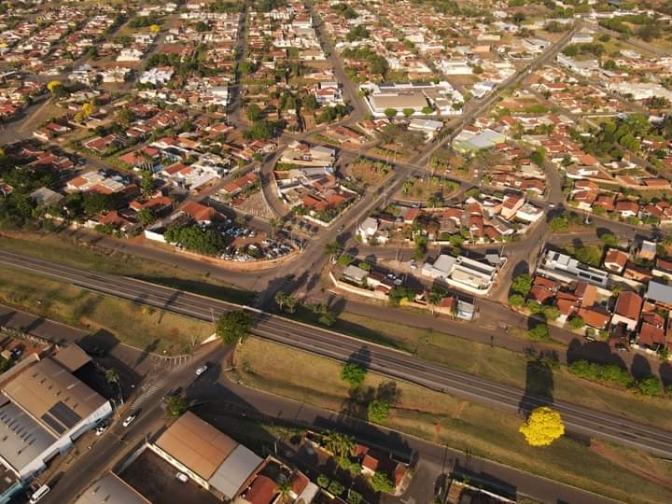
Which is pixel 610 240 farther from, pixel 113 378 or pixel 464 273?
pixel 113 378

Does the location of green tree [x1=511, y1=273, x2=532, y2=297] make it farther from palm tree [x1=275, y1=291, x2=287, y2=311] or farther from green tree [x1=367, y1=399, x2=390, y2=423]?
palm tree [x1=275, y1=291, x2=287, y2=311]

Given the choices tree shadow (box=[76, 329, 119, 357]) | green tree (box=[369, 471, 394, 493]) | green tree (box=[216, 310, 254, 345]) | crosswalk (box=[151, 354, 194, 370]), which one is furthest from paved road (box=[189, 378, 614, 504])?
tree shadow (box=[76, 329, 119, 357])

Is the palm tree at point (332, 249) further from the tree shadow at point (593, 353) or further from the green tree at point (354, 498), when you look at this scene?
the green tree at point (354, 498)

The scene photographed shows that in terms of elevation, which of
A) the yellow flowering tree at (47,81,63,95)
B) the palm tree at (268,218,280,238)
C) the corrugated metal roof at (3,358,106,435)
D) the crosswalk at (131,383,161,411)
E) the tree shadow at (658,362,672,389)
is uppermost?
the yellow flowering tree at (47,81,63,95)

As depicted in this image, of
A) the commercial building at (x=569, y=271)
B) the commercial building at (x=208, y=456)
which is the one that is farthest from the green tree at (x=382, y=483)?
the commercial building at (x=569, y=271)

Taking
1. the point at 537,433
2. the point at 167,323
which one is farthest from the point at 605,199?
the point at 167,323

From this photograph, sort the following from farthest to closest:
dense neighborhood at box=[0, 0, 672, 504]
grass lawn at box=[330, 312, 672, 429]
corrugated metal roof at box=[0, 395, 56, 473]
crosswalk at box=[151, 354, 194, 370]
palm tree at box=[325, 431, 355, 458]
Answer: crosswalk at box=[151, 354, 194, 370]
grass lawn at box=[330, 312, 672, 429]
dense neighborhood at box=[0, 0, 672, 504]
palm tree at box=[325, 431, 355, 458]
corrugated metal roof at box=[0, 395, 56, 473]

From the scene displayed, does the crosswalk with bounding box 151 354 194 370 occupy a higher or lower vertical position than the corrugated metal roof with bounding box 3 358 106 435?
lower

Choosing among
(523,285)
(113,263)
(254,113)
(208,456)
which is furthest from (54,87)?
(523,285)
